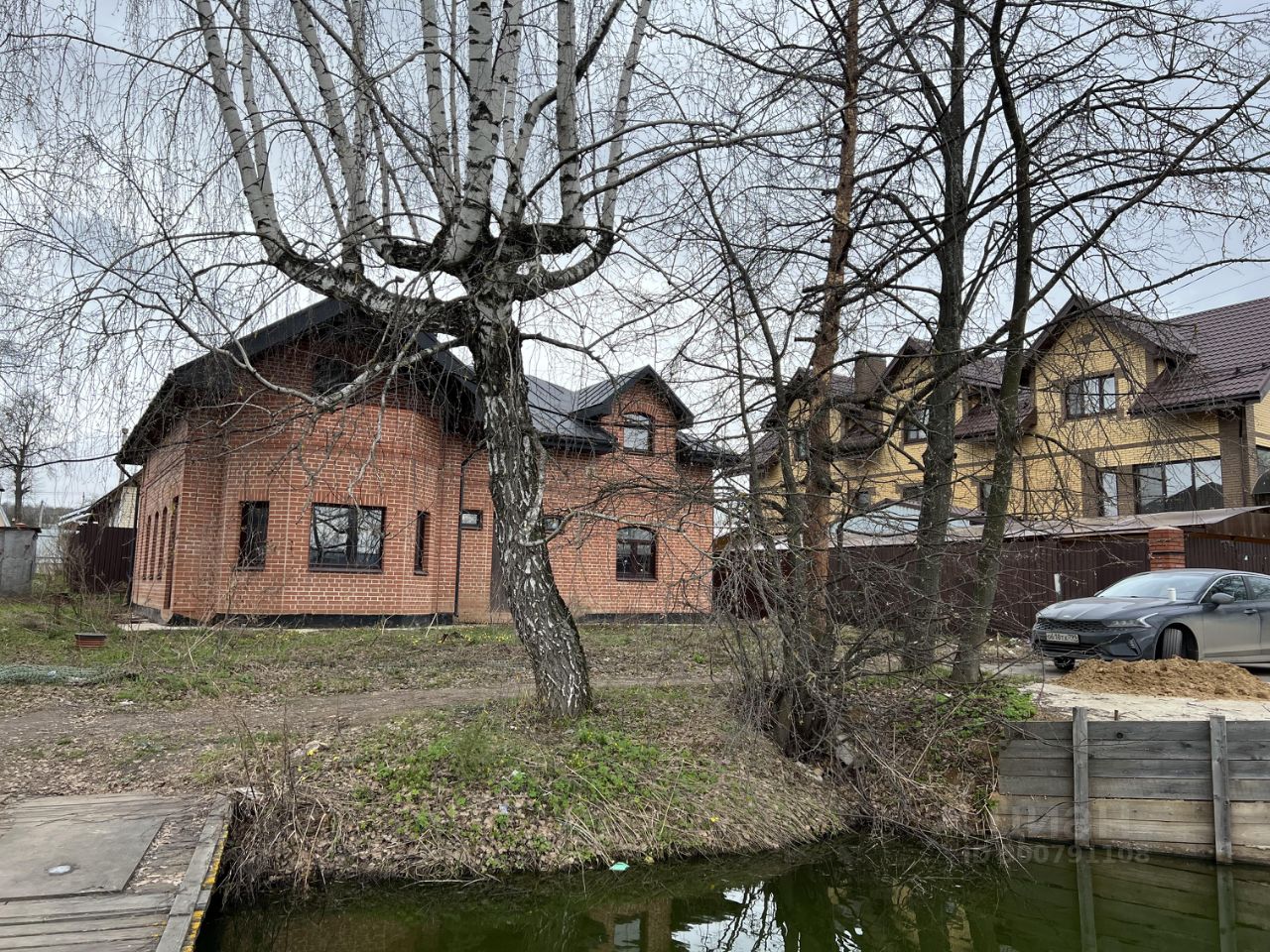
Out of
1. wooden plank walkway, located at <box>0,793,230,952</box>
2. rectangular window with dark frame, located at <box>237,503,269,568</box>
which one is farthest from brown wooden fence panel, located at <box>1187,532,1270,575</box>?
rectangular window with dark frame, located at <box>237,503,269,568</box>

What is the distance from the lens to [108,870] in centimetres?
463

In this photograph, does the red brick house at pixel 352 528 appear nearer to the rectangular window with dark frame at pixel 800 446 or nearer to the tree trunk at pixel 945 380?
the rectangular window with dark frame at pixel 800 446

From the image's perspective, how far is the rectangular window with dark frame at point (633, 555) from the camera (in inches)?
802

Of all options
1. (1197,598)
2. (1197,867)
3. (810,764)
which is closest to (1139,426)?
(1197,598)

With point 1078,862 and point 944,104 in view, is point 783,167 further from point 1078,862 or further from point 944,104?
point 1078,862

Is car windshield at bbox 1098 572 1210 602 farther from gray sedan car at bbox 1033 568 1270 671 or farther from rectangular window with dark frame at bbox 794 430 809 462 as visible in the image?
rectangular window with dark frame at bbox 794 430 809 462

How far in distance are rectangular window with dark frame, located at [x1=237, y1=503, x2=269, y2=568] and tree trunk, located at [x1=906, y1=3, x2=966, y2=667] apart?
469 inches

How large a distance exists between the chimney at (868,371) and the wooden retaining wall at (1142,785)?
3159mm

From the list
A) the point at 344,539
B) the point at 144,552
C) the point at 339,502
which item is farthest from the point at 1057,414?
the point at 144,552

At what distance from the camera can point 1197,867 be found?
6934mm

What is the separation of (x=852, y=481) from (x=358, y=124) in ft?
15.6

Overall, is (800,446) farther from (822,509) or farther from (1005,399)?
(1005,399)

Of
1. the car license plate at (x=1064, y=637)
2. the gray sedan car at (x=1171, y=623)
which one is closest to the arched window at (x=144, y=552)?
the car license plate at (x=1064, y=637)

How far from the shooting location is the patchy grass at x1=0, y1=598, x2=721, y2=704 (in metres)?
9.52
